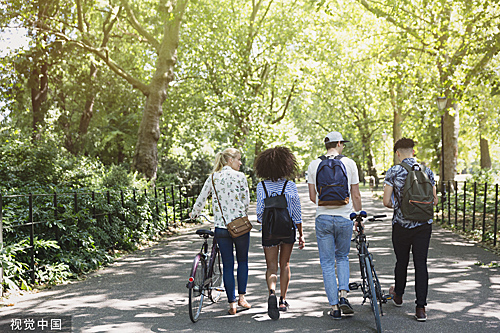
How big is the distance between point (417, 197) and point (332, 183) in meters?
0.92

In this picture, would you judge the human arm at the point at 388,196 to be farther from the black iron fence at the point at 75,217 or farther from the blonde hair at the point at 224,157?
the black iron fence at the point at 75,217

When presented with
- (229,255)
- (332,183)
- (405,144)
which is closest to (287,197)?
(332,183)

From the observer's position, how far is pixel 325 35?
112 feet

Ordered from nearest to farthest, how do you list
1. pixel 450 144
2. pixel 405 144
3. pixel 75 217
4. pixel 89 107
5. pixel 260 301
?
pixel 405 144 < pixel 260 301 < pixel 75 217 < pixel 450 144 < pixel 89 107

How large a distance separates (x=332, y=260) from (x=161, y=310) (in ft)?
7.09

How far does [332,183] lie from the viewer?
18.7 feet

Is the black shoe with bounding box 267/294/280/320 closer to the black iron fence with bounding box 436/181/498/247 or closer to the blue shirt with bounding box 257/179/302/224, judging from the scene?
the blue shirt with bounding box 257/179/302/224

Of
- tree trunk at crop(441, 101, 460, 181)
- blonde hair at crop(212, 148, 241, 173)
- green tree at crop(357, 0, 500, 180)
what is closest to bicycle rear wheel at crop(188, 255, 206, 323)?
blonde hair at crop(212, 148, 241, 173)

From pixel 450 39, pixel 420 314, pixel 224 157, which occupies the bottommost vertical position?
pixel 420 314

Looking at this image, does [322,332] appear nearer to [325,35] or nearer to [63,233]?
[63,233]

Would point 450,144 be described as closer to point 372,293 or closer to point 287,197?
point 287,197

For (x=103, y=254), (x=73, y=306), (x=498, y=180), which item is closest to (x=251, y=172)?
(x=498, y=180)

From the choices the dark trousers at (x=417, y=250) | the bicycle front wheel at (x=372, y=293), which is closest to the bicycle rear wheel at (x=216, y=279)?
the bicycle front wheel at (x=372, y=293)

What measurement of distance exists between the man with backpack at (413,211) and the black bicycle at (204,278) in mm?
2128
